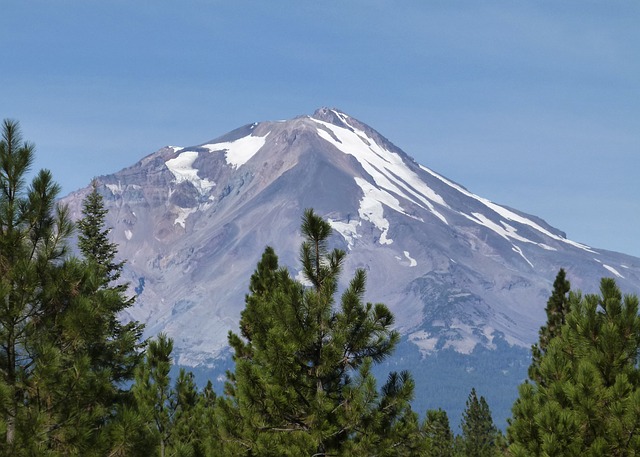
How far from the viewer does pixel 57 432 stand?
55.6 ft

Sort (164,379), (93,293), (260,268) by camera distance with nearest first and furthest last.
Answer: (93,293), (164,379), (260,268)

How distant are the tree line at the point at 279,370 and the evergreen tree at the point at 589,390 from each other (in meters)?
0.03

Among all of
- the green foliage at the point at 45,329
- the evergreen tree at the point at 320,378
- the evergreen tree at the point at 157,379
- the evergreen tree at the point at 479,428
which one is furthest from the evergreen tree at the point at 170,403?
the evergreen tree at the point at 479,428

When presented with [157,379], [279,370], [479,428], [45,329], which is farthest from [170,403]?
[479,428]

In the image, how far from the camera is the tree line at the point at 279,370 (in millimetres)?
17047

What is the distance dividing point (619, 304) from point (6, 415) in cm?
1315

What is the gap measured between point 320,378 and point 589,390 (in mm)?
6134

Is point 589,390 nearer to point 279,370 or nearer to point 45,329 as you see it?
point 279,370

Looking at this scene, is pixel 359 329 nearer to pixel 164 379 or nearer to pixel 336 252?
pixel 336 252

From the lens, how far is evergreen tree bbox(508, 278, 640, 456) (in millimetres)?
20281

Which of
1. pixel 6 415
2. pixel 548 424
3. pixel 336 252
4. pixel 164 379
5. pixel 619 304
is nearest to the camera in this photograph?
pixel 6 415

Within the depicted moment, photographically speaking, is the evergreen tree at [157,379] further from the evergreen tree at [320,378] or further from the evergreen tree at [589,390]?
the evergreen tree at [589,390]

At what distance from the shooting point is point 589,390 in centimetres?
2084

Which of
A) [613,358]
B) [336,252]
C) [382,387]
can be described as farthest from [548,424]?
[336,252]
